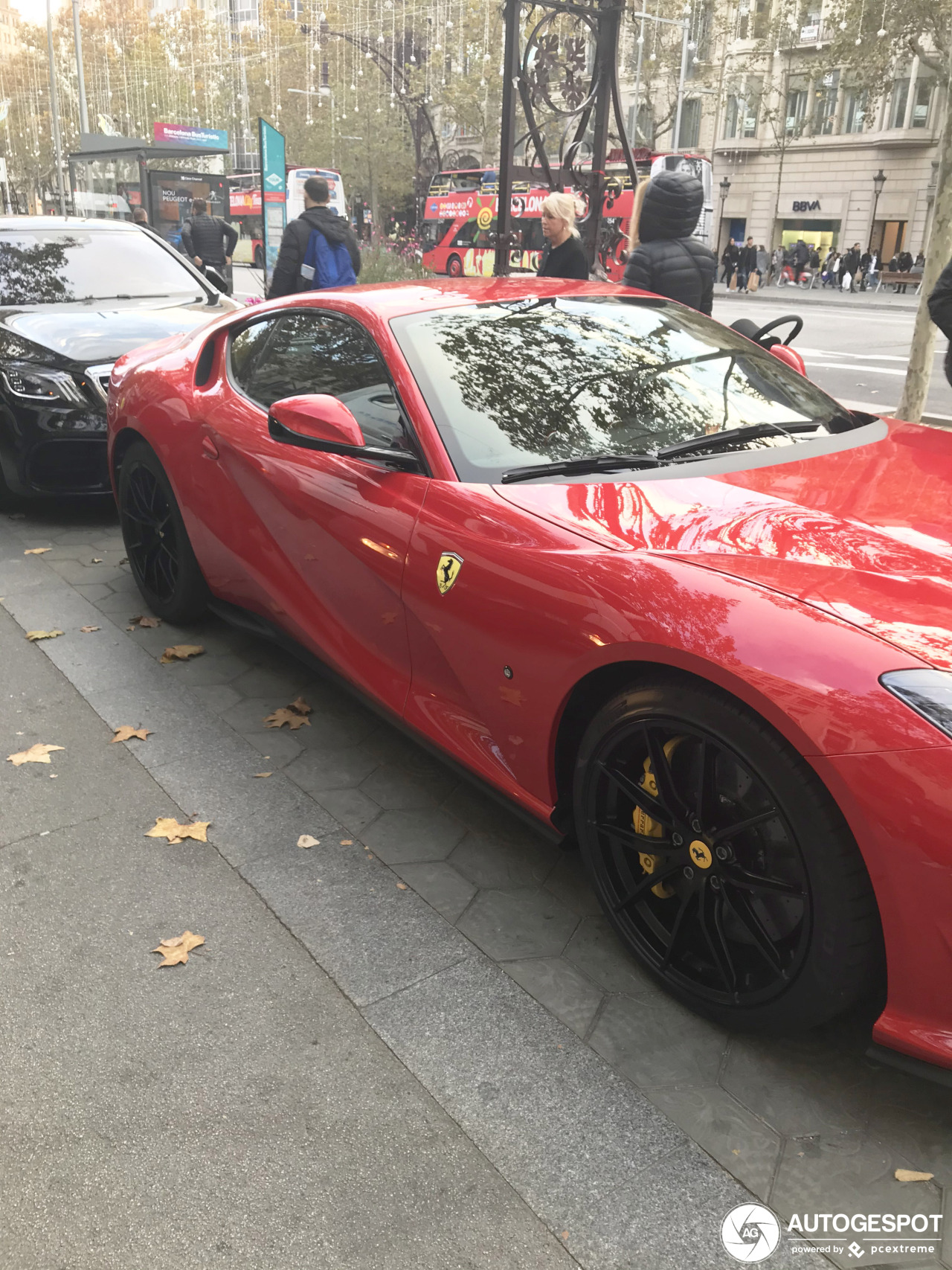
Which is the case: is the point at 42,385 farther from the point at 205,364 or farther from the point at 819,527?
the point at 819,527

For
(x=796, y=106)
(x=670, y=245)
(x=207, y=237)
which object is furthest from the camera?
(x=796, y=106)

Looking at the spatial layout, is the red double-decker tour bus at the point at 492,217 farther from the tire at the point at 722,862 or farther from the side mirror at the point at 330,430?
the tire at the point at 722,862

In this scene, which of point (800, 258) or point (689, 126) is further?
point (689, 126)

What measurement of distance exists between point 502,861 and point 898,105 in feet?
166

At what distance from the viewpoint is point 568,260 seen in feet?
20.4

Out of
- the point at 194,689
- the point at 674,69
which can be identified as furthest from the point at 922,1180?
the point at 674,69

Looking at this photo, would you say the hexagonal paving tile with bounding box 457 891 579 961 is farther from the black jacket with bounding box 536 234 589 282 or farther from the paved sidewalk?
the black jacket with bounding box 536 234 589 282

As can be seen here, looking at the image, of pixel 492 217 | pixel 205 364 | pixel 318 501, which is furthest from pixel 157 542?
pixel 492 217

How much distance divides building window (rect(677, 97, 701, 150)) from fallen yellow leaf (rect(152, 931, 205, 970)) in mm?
55577

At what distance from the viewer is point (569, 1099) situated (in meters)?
2.11

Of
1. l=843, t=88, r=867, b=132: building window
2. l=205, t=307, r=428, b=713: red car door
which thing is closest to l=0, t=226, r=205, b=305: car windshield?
l=205, t=307, r=428, b=713: red car door

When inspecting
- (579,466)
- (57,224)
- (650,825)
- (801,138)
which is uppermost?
(801,138)

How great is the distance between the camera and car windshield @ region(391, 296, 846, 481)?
9.32 feet

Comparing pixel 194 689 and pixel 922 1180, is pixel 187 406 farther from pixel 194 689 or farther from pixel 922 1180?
pixel 922 1180
